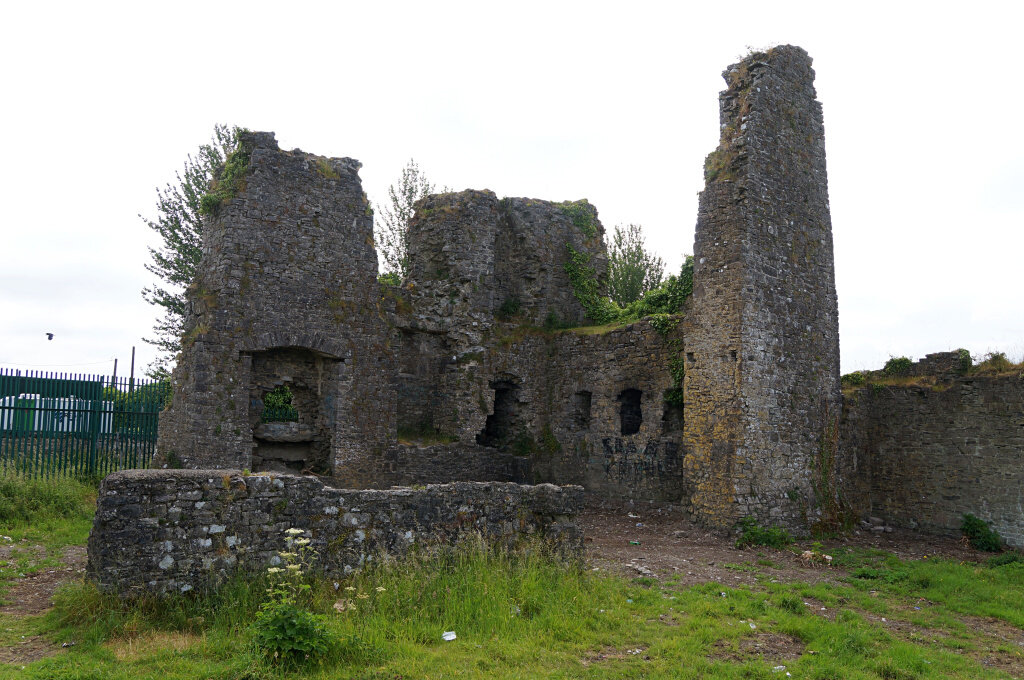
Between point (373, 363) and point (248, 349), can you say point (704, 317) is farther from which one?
point (248, 349)

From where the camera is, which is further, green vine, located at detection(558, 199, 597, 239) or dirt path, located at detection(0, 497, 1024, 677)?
green vine, located at detection(558, 199, 597, 239)

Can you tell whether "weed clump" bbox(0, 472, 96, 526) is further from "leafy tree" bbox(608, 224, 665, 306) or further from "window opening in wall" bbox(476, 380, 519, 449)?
"leafy tree" bbox(608, 224, 665, 306)

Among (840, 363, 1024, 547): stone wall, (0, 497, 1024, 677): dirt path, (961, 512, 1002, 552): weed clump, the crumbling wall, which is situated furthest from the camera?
the crumbling wall

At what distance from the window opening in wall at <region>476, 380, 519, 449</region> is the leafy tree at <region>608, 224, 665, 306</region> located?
14818 mm

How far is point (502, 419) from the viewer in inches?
704

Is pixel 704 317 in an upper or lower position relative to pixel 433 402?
upper

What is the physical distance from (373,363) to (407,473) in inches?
97.0

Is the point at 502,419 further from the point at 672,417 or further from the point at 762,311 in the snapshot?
the point at 762,311

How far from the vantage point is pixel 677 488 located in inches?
567

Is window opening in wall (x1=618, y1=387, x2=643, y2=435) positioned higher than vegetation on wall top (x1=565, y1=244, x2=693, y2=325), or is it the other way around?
vegetation on wall top (x1=565, y1=244, x2=693, y2=325)

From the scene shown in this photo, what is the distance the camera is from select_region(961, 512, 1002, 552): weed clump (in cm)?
1238

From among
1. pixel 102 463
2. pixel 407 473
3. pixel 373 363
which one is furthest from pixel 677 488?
pixel 102 463

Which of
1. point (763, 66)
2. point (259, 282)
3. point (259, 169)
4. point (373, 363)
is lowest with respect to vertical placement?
point (373, 363)

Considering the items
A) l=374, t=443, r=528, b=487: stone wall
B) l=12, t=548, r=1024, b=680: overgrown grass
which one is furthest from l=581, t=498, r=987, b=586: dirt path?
l=374, t=443, r=528, b=487: stone wall
